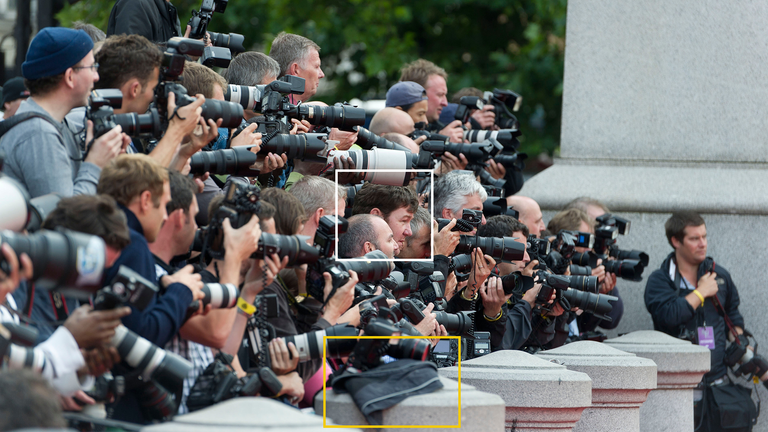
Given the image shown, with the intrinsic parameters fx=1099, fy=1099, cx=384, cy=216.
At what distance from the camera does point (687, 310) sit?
326 inches

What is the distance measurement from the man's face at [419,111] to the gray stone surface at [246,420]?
500 centimetres

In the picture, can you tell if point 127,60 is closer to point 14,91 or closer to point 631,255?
point 14,91

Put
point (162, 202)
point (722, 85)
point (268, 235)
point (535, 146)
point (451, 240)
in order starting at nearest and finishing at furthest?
point (162, 202) < point (268, 235) < point (451, 240) < point (722, 85) < point (535, 146)

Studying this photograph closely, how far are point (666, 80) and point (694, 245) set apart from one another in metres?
1.63

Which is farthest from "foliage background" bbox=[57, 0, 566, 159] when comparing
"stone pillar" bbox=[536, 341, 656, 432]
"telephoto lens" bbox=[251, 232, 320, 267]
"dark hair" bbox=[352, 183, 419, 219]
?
"telephoto lens" bbox=[251, 232, 320, 267]

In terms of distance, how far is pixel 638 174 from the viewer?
30.7 feet

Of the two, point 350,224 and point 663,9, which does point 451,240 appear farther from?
point 663,9

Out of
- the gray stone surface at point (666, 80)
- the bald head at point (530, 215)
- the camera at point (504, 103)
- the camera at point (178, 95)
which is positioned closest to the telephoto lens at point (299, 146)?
the camera at point (178, 95)

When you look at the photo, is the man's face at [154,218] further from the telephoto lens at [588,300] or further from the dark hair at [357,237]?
the telephoto lens at [588,300]

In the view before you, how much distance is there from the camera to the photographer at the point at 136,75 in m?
4.57

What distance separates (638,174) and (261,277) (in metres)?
5.74

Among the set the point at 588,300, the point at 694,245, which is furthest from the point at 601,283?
the point at 588,300

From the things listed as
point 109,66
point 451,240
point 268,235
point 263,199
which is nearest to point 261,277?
point 268,235

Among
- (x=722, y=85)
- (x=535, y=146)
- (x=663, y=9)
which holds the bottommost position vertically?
(x=535, y=146)
